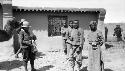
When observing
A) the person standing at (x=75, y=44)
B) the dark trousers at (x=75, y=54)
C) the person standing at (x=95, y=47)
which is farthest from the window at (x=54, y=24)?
the person standing at (x=95, y=47)

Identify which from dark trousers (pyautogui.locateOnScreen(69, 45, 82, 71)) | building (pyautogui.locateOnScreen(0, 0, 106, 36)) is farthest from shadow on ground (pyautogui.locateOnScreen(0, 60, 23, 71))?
building (pyautogui.locateOnScreen(0, 0, 106, 36))

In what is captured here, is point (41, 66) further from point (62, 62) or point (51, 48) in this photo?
point (51, 48)

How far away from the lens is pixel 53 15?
15742 mm

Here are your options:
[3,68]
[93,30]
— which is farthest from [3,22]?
[93,30]

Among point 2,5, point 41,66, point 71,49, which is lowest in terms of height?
point 41,66

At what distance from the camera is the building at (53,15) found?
15211mm

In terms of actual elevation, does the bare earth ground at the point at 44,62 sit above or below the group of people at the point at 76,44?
below

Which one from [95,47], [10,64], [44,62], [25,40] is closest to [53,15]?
[44,62]

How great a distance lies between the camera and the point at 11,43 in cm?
1348

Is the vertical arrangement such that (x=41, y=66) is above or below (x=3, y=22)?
below

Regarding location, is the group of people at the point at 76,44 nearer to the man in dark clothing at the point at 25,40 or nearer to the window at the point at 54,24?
the man in dark clothing at the point at 25,40

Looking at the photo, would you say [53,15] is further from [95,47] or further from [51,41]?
[95,47]

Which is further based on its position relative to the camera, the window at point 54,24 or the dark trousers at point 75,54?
the window at point 54,24

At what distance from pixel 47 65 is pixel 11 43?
3792 millimetres
